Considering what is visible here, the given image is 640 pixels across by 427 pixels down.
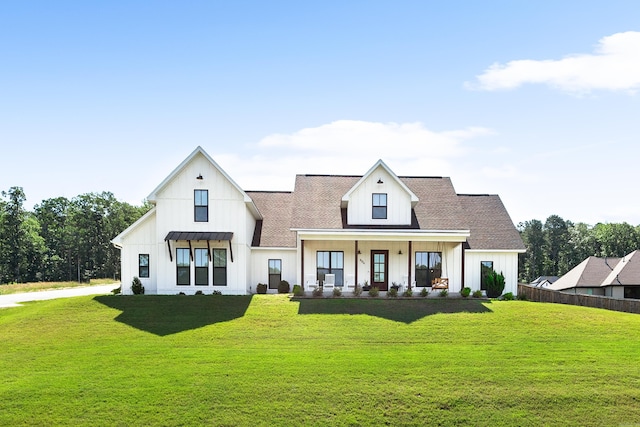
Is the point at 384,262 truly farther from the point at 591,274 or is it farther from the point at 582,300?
the point at 591,274

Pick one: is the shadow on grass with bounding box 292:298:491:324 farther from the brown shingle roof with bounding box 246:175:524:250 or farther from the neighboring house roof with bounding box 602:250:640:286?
the neighboring house roof with bounding box 602:250:640:286

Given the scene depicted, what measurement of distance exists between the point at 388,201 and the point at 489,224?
6801 mm

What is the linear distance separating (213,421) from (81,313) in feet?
41.0

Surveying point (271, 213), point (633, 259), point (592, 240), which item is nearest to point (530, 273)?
point (592, 240)

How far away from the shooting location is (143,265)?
2739 centimetres

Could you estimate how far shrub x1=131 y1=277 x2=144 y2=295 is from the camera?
26.8 m

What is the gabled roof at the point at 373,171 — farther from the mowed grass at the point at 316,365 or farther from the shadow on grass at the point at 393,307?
the mowed grass at the point at 316,365

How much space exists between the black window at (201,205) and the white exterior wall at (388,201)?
25.1 feet

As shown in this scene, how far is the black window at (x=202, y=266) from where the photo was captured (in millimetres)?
26391

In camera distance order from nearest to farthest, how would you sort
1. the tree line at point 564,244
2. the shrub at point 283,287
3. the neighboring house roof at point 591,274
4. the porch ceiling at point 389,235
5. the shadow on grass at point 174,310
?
1. the shadow on grass at point 174,310
2. the porch ceiling at point 389,235
3. the shrub at point 283,287
4. the neighboring house roof at point 591,274
5. the tree line at point 564,244

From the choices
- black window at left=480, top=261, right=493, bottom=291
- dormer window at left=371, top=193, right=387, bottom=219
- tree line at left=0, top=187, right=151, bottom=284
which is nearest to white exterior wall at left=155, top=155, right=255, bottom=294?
dormer window at left=371, top=193, right=387, bottom=219

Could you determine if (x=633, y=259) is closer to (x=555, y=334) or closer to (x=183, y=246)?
(x=555, y=334)

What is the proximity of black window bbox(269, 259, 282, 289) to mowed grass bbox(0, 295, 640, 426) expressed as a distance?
5.22m

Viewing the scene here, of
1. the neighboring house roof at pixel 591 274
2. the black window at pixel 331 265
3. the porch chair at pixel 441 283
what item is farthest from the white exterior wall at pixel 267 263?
the neighboring house roof at pixel 591 274
